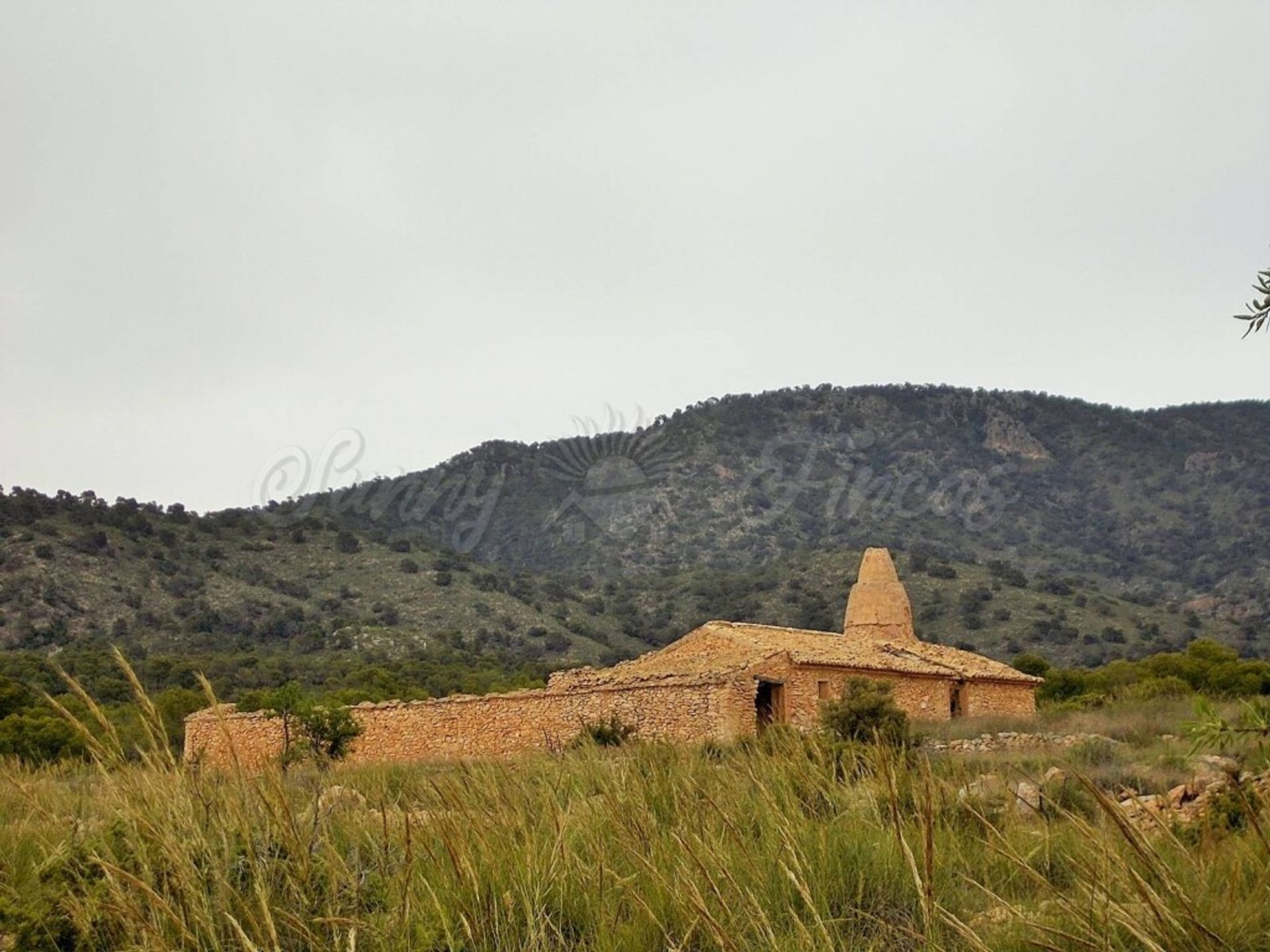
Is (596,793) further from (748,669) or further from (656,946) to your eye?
(748,669)

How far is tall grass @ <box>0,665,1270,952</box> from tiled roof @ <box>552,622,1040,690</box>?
48.1ft

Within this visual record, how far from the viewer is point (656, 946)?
13.9ft

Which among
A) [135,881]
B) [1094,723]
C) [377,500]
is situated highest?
[377,500]

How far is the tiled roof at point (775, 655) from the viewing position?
21.6 meters

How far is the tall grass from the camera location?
374 cm

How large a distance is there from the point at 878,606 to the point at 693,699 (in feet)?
28.1

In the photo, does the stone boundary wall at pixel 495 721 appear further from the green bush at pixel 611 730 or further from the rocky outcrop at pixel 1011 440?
the rocky outcrop at pixel 1011 440

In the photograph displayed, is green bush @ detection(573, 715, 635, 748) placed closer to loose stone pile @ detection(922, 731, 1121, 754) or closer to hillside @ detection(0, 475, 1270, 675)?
loose stone pile @ detection(922, 731, 1121, 754)

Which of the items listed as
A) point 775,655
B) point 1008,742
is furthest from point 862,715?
point 775,655

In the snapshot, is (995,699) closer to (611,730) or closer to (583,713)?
(583,713)

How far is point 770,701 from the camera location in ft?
70.3

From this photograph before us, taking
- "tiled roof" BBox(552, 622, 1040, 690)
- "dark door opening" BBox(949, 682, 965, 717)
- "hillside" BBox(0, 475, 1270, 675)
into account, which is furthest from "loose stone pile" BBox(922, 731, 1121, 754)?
"hillside" BBox(0, 475, 1270, 675)

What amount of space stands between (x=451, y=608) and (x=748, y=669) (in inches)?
1211

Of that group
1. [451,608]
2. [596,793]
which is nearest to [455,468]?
[451,608]
